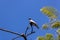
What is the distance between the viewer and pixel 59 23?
18.2ft

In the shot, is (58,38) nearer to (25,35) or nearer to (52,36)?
(52,36)

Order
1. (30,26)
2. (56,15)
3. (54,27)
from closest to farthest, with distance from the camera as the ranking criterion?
(30,26), (54,27), (56,15)

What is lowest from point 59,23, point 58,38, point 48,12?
point 58,38

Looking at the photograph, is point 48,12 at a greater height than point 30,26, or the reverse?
point 48,12

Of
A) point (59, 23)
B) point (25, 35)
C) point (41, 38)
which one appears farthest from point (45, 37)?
point (25, 35)

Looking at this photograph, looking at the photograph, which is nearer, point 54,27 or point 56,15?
point 54,27

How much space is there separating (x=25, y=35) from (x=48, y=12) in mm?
4734

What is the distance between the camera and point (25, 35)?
92cm

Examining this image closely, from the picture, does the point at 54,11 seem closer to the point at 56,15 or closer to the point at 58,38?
the point at 56,15

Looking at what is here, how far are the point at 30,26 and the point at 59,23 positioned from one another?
4712 mm

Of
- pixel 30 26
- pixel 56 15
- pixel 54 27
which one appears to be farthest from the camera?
pixel 56 15

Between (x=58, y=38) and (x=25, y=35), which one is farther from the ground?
(x=58, y=38)

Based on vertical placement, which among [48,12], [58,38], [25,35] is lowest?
[25,35]

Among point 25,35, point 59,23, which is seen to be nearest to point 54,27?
point 59,23
